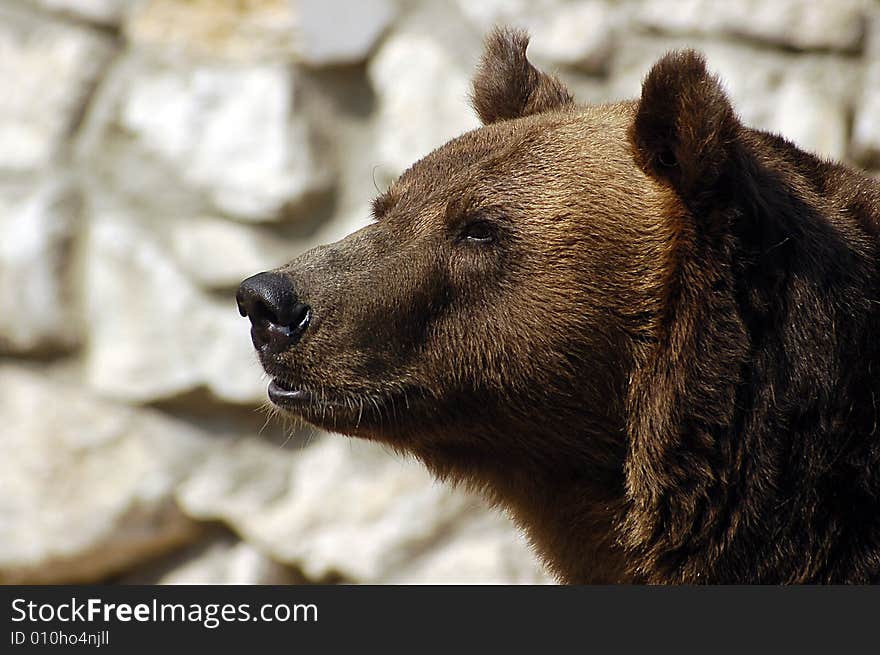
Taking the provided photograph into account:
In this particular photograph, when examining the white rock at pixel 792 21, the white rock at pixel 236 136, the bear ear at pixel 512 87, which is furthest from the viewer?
the white rock at pixel 236 136

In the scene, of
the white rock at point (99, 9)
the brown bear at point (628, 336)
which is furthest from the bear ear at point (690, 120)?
the white rock at point (99, 9)

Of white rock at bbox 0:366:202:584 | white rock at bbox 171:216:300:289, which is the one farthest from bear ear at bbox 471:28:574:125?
white rock at bbox 0:366:202:584

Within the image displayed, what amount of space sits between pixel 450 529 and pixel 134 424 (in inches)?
48.1

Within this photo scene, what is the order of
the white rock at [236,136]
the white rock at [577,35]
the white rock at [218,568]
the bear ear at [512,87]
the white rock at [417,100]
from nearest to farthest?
the bear ear at [512,87], the white rock at [577,35], the white rock at [417,100], the white rock at [236,136], the white rock at [218,568]

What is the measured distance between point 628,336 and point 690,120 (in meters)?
0.44

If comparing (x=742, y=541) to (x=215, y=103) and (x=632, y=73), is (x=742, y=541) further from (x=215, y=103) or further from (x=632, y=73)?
(x=215, y=103)

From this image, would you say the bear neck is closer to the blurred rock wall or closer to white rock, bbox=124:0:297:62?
the blurred rock wall

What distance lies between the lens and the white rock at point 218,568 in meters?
4.65

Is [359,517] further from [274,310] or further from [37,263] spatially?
[274,310]

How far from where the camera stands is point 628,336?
2553mm

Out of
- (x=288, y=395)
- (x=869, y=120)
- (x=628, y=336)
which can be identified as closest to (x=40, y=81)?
(x=288, y=395)

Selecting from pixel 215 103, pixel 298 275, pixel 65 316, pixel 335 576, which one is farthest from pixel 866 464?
pixel 65 316

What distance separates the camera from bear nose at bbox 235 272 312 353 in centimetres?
254

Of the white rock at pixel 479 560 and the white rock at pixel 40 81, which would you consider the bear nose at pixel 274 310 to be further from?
the white rock at pixel 40 81
